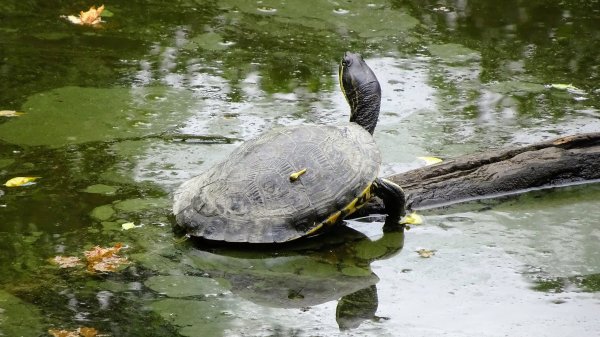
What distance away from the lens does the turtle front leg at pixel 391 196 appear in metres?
4.67

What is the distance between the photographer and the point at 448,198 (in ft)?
16.4

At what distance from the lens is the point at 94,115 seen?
20.9 feet

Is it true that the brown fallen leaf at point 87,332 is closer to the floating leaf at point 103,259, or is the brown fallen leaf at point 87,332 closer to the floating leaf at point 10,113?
the floating leaf at point 103,259

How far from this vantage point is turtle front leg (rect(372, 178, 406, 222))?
467cm

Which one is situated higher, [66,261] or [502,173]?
[502,173]

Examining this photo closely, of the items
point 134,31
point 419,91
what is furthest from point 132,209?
point 134,31

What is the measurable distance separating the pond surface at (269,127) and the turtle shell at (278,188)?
0.14 m

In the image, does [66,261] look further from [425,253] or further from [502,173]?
[502,173]

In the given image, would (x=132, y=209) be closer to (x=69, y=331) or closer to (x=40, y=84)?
(x=69, y=331)

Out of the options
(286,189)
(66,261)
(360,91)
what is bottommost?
(66,261)

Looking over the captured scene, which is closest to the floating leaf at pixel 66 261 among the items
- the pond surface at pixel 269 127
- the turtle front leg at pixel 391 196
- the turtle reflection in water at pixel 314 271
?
the pond surface at pixel 269 127

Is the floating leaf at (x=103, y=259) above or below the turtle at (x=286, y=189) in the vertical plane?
below

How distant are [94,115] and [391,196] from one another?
261 centimetres

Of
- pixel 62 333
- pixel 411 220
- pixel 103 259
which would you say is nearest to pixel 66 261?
pixel 103 259
